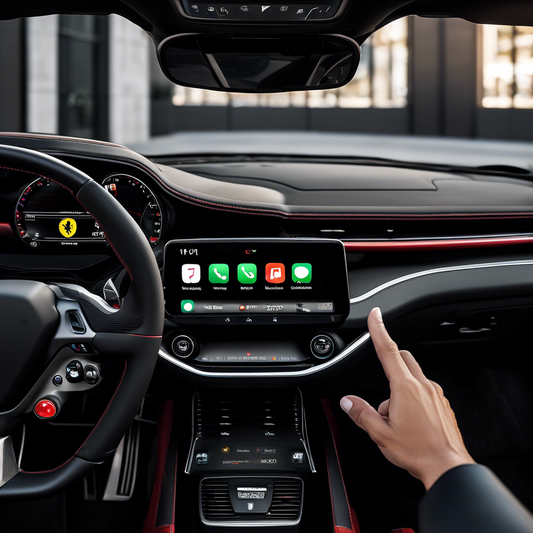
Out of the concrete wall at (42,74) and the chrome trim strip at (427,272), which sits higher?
the concrete wall at (42,74)

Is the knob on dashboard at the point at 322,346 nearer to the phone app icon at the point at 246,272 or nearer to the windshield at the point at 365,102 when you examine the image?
the phone app icon at the point at 246,272

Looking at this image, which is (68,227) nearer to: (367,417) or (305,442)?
(305,442)

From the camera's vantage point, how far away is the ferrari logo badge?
1990mm

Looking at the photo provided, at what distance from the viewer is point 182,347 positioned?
2025 millimetres

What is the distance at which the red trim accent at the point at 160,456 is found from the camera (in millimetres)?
1999

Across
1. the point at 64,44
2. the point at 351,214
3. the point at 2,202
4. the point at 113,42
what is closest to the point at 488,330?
the point at 351,214

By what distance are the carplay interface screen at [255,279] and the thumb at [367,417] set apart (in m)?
0.67

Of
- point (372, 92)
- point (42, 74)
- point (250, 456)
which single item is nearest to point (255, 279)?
point (250, 456)

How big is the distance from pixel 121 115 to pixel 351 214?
14.8 meters

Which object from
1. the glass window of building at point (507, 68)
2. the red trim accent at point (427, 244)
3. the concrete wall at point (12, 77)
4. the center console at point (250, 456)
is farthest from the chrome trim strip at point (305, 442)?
the glass window of building at point (507, 68)

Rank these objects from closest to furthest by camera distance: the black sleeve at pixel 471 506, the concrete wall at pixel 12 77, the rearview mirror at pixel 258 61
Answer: the black sleeve at pixel 471 506 → the rearview mirror at pixel 258 61 → the concrete wall at pixel 12 77

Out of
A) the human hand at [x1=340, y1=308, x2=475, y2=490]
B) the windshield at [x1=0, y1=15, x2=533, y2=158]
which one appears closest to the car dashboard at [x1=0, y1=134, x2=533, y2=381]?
the human hand at [x1=340, y1=308, x2=475, y2=490]

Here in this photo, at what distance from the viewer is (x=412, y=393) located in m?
1.22

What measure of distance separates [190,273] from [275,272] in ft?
0.88
